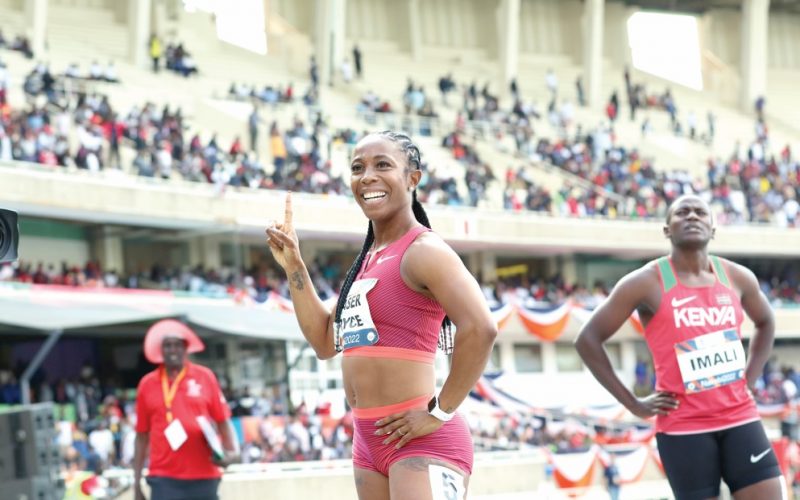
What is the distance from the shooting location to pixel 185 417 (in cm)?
823

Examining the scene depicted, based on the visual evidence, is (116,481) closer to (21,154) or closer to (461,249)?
(21,154)

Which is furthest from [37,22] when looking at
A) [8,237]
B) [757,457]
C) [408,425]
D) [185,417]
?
[408,425]

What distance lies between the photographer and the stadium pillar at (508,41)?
47.3 m

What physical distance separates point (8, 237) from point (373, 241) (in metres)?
2.04

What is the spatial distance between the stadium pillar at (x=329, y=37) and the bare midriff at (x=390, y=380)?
38351 millimetres

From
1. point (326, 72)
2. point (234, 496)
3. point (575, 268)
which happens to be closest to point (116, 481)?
point (234, 496)

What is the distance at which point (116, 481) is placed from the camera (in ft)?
46.7

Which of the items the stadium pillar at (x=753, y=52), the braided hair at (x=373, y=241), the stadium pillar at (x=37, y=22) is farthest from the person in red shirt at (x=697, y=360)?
the stadium pillar at (x=753, y=52)

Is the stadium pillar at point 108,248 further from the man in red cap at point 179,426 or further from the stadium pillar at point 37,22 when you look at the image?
the man in red cap at point 179,426

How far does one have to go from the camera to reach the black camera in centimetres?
637

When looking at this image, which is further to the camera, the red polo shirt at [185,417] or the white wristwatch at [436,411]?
the red polo shirt at [185,417]

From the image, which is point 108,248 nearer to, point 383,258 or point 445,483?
point 383,258

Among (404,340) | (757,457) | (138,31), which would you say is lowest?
(757,457)

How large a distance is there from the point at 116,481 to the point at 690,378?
8888mm
